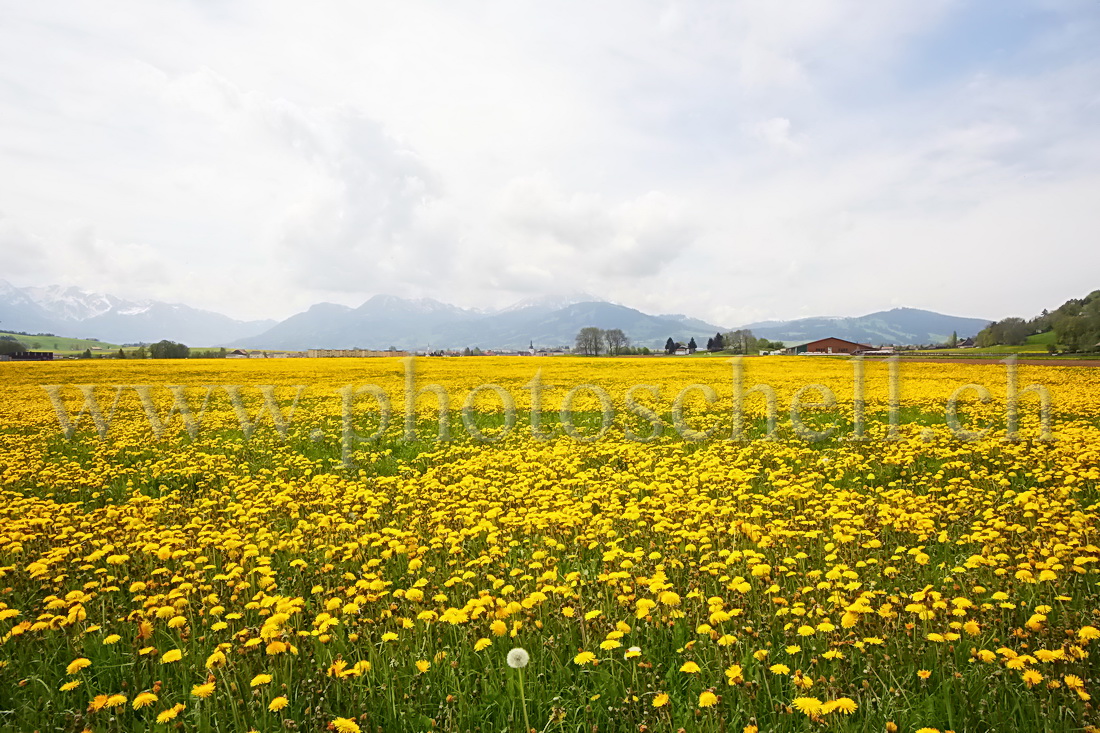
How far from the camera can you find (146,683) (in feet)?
13.0

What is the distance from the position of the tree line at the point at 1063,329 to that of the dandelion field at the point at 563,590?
6287 cm

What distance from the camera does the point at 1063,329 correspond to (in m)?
59.4

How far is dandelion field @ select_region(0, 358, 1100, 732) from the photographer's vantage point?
3.52 metres

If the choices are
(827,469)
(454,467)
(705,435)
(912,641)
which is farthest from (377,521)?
(705,435)

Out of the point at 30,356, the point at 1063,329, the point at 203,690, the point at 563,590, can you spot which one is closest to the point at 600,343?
the point at 1063,329

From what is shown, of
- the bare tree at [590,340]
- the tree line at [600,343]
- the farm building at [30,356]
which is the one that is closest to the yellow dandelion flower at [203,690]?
the farm building at [30,356]

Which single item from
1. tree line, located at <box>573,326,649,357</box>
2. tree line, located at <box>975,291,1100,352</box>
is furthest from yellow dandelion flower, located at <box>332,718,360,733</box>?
tree line, located at <box>573,326,649,357</box>

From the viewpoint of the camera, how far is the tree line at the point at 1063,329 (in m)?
56.0

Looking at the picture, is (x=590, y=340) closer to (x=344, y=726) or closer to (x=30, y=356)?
(x=30, y=356)

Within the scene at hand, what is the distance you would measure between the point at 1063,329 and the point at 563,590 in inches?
3063

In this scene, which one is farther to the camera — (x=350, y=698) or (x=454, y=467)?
(x=454, y=467)

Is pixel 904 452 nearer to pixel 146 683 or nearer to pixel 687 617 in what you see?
pixel 687 617

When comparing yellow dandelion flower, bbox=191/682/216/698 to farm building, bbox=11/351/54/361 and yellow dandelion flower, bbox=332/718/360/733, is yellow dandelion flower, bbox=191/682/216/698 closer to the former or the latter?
yellow dandelion flower, bbox=332/718/360/733

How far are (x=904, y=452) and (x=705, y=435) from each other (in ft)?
13.5
